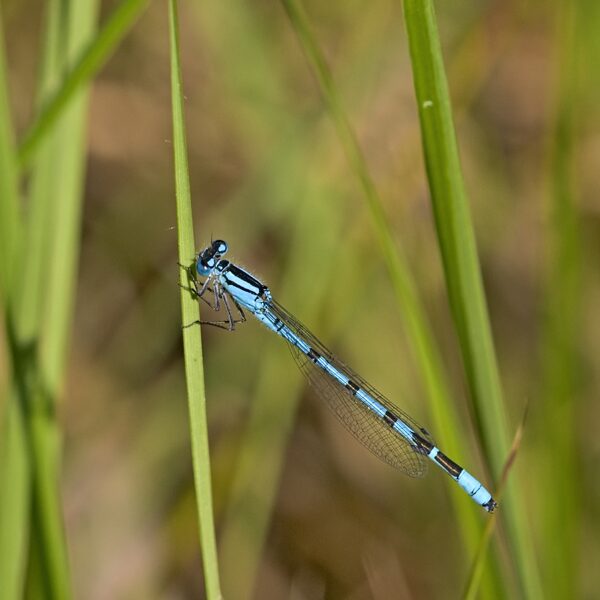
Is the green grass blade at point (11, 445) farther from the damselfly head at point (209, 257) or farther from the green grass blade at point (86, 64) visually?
the damselfly head at point (209, 257)

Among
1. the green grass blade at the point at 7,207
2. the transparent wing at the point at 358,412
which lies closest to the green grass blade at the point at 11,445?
the green grass blade at the point at 7,207

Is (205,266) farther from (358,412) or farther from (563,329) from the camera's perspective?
(563,329)

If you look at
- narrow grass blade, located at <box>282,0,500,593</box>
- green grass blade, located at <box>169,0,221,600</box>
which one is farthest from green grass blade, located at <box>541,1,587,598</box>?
green grass blade, located at <box>169,0,221,600</box>

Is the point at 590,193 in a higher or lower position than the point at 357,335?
higher

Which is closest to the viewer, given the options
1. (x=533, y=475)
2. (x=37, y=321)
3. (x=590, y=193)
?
(x=37, y=321)

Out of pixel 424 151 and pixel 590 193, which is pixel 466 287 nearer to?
pixel 424 151

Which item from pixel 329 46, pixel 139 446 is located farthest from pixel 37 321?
pixel 329 46

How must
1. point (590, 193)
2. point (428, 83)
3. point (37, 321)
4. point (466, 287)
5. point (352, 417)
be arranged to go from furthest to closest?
point (590, 193) → point (352, 417) → point (37, 321) → point (466, 287) → point (428, 83)

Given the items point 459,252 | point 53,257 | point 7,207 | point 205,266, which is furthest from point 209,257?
point 459,252
